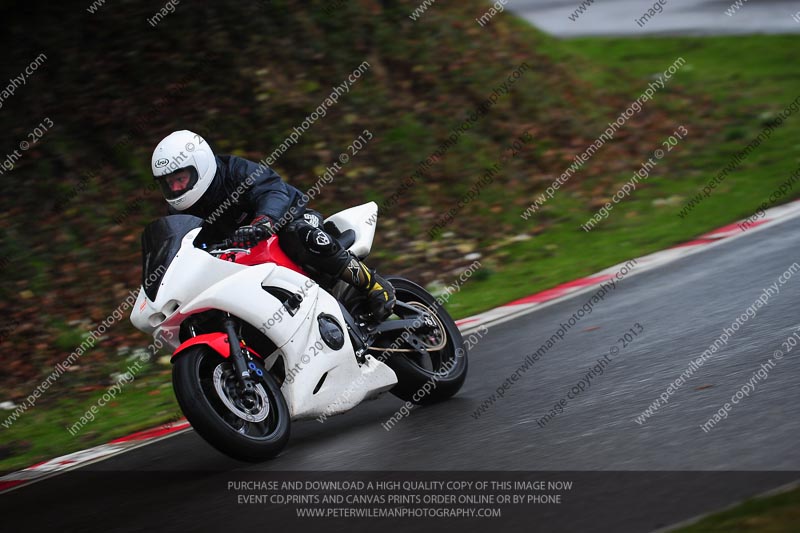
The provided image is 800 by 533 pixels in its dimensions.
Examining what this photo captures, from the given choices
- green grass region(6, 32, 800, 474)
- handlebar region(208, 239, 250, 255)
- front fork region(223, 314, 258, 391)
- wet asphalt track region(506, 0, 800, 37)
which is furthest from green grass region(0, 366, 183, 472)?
wet asphalt track region(506, 0, 800, 37)

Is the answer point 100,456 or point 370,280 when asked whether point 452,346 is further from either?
point 100,456

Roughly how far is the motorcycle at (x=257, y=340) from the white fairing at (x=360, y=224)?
0.08m

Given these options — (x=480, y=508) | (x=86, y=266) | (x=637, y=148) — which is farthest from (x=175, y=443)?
(x=637, y=148)

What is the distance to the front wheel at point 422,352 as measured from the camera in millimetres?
6828

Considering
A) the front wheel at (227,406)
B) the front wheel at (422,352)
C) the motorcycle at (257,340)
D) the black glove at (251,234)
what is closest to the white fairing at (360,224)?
the motorcycle at (257,340)

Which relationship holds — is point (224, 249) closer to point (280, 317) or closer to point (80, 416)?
point (280, 317)

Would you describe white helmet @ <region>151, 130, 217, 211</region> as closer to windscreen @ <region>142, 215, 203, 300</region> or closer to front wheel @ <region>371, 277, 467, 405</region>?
windscreen @ <region>142, 215, 203, 300</region>

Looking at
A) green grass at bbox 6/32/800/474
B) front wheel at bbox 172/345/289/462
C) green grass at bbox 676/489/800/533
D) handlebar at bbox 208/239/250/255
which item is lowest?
green grass at bbox 6/32/800/474

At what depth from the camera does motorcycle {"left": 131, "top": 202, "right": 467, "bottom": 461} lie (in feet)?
18.7

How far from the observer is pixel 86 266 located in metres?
11.6

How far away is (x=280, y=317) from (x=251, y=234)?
20.0 inches

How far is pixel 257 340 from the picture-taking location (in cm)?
621

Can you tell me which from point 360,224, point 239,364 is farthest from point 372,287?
point 239,364

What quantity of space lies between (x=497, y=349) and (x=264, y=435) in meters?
2.84
